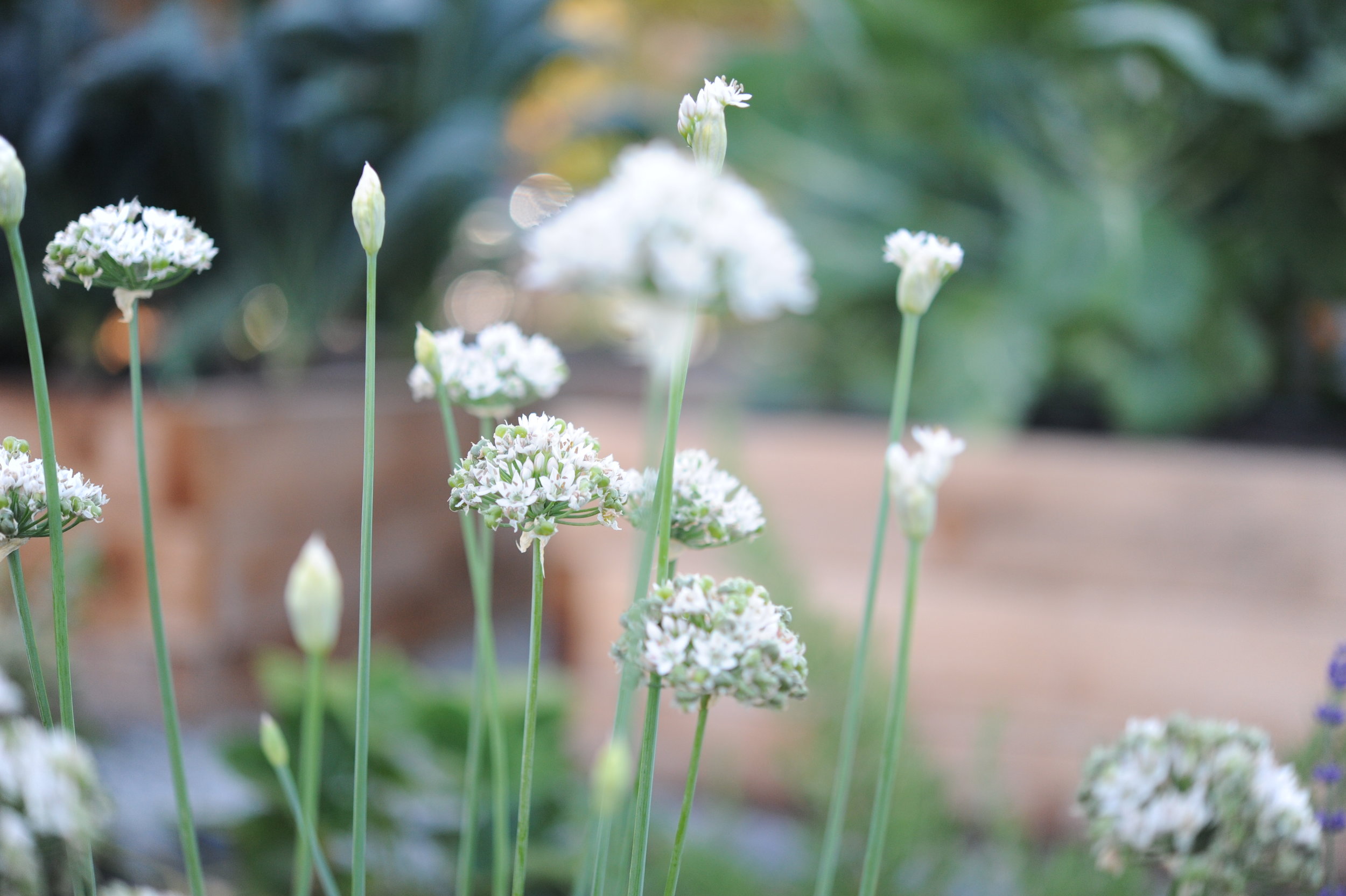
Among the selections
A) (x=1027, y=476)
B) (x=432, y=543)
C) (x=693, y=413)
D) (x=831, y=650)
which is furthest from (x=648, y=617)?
(x=432, y=543)

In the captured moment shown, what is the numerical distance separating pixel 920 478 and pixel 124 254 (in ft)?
0.44

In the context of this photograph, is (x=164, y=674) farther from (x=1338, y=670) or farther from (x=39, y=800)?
(x=1338, y=670)

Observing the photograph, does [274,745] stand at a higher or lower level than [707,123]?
lower

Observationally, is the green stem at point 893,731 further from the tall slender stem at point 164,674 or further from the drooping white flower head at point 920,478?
the tall slender stem at point 164,674

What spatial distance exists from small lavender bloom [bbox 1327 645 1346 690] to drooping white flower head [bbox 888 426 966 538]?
12 cm

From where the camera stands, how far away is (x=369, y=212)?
Answer: 0.15 metres

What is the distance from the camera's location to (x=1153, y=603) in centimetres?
82

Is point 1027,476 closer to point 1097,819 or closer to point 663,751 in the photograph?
point 663,751

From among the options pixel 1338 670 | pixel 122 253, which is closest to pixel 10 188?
pixel 122 253

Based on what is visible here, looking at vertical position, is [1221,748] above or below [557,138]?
below

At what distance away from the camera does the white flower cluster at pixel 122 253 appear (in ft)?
0.51

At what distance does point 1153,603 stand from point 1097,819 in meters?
0.74

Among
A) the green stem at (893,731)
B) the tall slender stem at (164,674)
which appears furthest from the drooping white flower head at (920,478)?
the tall slender stem at (164,674)

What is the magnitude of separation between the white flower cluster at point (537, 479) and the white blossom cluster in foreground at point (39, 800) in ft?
0.21
